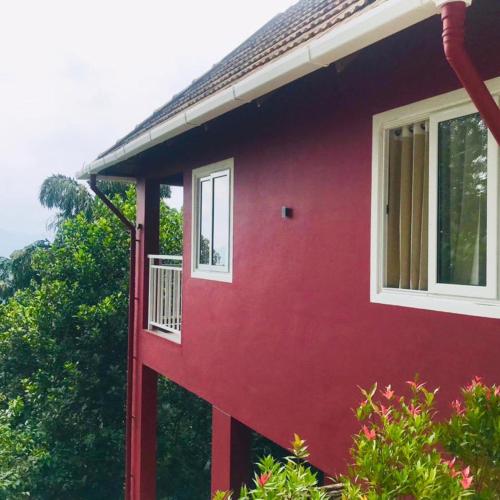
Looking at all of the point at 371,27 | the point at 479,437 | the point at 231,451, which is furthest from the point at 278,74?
the point at 231,451

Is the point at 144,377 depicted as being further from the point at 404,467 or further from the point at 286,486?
the point at 404,467

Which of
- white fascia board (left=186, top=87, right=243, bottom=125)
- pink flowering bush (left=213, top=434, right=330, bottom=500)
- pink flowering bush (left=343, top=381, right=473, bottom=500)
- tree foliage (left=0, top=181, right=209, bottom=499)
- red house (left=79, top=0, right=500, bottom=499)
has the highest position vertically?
white fascia board (left=186, top=87, right=243, bottom=125)

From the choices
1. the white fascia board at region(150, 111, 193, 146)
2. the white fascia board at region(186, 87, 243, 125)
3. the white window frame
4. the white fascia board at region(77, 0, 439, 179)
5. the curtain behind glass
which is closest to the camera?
the white fascia board at region(77, 0, 439, 179)

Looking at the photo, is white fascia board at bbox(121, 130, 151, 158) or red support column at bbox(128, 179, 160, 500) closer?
white fascia board at bbox(121, 130, 151, 158)

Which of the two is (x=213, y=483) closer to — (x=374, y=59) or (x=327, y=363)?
(x=327, y=363)

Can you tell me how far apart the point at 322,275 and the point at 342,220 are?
0.47 meters

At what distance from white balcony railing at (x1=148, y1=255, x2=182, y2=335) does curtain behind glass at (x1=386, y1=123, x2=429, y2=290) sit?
390 centimetres

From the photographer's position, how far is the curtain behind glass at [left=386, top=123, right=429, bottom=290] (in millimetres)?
3250

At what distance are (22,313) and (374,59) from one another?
12180 mm

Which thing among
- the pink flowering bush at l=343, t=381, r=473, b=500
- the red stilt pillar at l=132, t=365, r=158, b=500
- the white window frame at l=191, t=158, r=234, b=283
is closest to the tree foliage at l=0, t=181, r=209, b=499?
the red stilt pillar at l=132, t=365, r=158, b=500

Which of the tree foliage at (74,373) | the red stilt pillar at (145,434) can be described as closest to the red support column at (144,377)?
the red stilt pillar at (145,434)

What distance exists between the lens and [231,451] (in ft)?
17.4

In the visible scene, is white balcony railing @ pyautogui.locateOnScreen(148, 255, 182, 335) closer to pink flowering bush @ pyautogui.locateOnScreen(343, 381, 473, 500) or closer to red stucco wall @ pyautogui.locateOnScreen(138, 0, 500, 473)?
red stucco wall @ pyautogui.locateOnScreen(138, 0, 500, 473)

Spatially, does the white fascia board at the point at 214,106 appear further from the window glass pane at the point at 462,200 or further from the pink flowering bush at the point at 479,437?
the pink flowering bush at the point at 479,437
